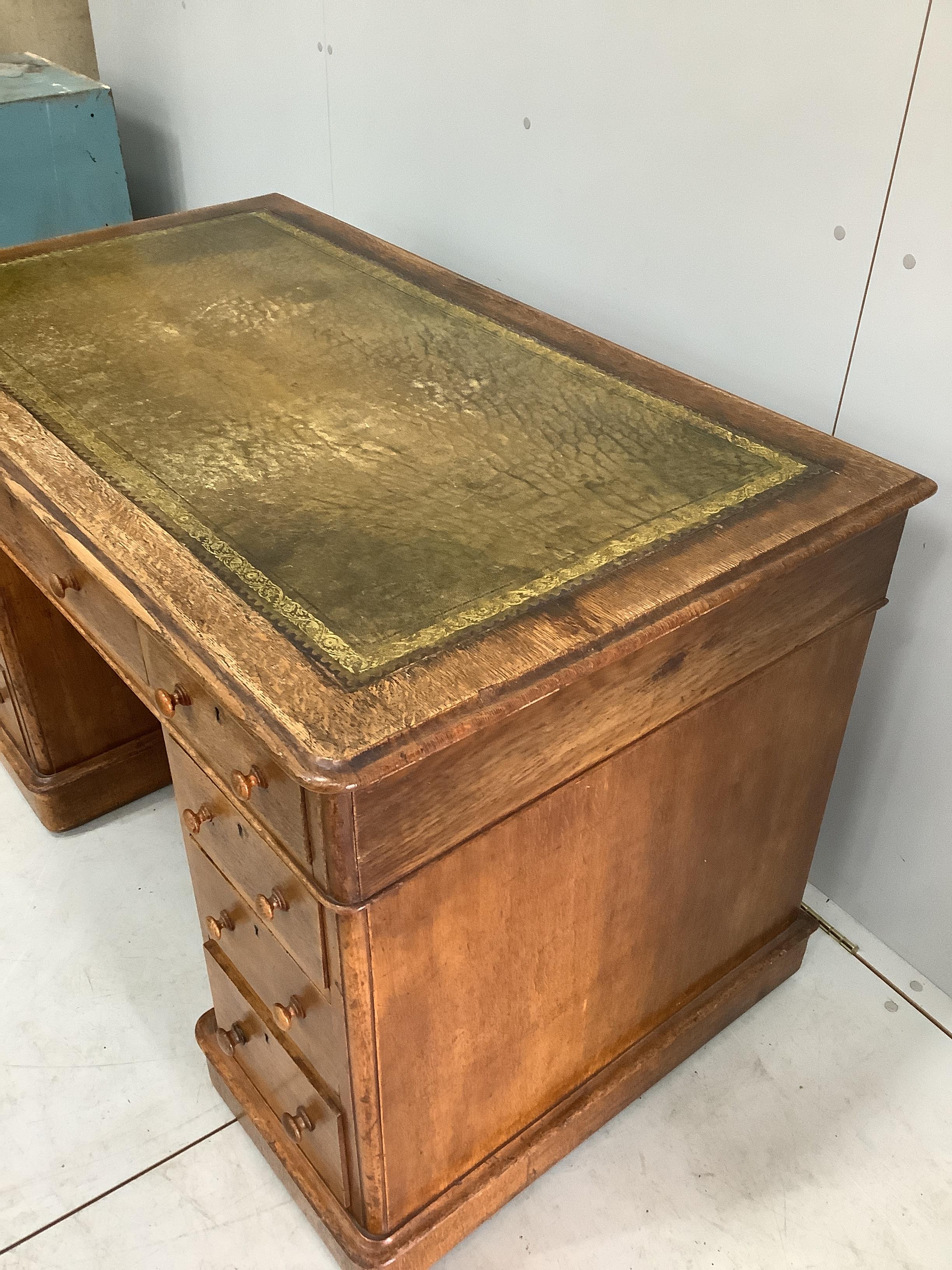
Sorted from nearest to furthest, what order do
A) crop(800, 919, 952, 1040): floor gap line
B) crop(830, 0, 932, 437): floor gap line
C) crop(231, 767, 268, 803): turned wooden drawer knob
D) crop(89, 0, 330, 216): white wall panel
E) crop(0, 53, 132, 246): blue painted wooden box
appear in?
crop(231, 767, 268, 803): turned wooden drawer knob < crop(830, 0, 932, 437): floor gap line < crop(800, 919, 952, 1040): floor gap line < crop(89, 0, 330, 216): white wall panel < crop(0, 53, 132, 246): blue painted wooden box

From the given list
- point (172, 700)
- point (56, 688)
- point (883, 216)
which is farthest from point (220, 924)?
point (883, 216)

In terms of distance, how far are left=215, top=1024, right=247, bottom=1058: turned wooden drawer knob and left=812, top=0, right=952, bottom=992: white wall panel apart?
91 cm

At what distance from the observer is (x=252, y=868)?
1070 millimetres

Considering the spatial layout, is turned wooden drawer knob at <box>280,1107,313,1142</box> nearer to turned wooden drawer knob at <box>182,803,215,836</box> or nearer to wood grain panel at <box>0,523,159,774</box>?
turned wooden drawer knob at <box>182,803,215,836</box>

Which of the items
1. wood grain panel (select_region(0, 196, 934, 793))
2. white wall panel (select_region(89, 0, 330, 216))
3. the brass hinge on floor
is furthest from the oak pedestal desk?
white wall panel (select_region(89, 0, 330, 216))

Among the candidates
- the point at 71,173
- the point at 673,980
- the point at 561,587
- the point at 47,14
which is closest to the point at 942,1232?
the point at 673,980

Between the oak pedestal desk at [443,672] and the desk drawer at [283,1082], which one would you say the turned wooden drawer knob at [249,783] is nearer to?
the oak pedestal desk at [443,672]

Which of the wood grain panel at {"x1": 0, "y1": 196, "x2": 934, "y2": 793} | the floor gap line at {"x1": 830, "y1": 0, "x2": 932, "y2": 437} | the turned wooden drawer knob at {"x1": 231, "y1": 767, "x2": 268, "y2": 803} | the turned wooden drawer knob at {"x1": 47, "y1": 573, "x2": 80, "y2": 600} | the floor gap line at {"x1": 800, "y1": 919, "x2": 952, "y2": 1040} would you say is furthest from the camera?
the floor gap line at {"x1": 800, "y1": 919, "x2": 952, "y2": 1040}

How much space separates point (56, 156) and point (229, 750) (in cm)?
Answer: 211

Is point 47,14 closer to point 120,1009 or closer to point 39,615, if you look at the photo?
point 39,615

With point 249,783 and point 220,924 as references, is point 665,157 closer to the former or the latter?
point 249,783

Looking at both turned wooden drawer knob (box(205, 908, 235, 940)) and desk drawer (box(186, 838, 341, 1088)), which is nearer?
desk drawer (box(186, 838, 341, 1088))

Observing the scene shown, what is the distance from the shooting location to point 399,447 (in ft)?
3.93

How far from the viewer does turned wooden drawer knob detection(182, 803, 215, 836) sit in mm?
1105
